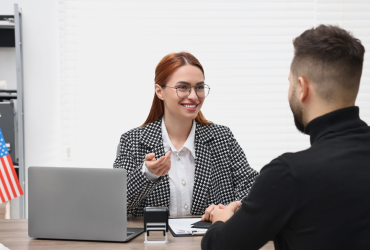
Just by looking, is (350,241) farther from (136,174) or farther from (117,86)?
(117,86)

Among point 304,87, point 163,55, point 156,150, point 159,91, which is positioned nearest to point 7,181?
point 156,150

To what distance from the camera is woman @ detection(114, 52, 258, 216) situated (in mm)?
1896

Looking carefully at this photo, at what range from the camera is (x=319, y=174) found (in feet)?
2.59

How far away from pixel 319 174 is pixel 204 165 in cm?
118

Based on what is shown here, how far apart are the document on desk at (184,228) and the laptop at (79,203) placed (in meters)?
0.18

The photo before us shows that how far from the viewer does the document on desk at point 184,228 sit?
53.6 inches

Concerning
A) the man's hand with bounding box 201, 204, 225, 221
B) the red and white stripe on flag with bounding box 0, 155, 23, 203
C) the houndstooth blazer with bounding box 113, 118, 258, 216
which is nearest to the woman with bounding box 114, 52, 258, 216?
the houndstooth blazer with bounding box 113, 118, 258, 216

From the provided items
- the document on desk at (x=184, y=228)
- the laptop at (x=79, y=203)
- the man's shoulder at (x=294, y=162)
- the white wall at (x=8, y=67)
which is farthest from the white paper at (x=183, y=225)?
the white wall at (x=8, y=67)

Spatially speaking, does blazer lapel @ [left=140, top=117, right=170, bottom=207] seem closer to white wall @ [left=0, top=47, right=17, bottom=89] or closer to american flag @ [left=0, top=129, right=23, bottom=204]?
american flag @ [left=0, top=129, right=23, bottom=204]

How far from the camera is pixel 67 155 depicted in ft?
9.89

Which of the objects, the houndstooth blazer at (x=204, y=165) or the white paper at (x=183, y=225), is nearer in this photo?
the white paper at (x=183, y=225)

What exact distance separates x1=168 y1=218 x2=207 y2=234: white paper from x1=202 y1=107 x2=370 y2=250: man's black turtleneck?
52cm

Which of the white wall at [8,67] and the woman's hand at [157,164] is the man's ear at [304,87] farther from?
the white wall at [8,67]

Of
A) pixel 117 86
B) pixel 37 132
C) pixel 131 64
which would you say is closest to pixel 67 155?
pixel 37 132
